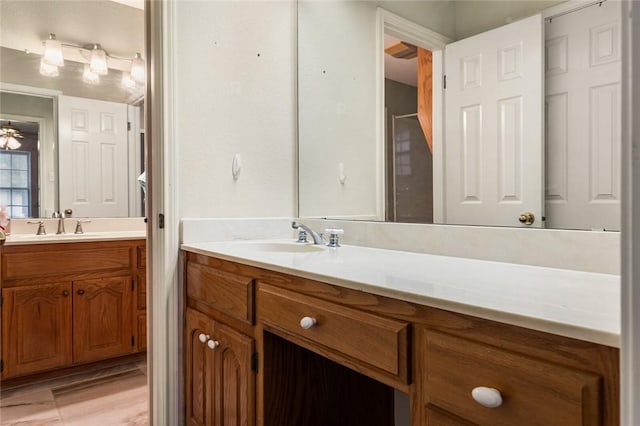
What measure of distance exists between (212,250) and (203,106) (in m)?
0.63

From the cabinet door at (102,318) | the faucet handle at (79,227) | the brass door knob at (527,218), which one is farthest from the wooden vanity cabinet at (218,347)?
the faucet handle at (79,227)

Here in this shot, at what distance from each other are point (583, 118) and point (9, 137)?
305cm

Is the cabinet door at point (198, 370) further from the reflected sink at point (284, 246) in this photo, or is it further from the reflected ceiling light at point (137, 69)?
the reflected ceiling light at point (137, 69)

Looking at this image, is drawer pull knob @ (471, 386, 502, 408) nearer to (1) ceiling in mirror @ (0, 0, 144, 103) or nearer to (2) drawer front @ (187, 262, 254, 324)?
(2) drawer front @ (187, 262, 254, 324)

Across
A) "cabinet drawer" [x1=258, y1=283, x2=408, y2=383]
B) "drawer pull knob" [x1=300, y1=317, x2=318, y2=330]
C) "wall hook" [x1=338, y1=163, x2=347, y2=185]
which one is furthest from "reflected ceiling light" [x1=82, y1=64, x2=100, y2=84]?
"drawer pull knob" [x1=300, y1=317, x2=318, y2=330]

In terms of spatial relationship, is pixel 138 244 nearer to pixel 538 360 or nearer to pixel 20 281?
pixel 20 281

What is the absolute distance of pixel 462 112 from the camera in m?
1.33

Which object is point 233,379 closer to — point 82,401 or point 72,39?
point 82,401

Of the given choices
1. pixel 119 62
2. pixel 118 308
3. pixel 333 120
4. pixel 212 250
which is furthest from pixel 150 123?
pixel 119 62

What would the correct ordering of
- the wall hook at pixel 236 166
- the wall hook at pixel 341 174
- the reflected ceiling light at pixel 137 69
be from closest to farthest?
the wall hook at pixel 236 166 < the wall hook at pixel 341 174 < the reflected ceiling light at pixel 137 69

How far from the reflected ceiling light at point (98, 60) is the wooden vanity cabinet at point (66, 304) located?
4.22 ft

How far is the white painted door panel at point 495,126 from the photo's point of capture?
1.15 meters

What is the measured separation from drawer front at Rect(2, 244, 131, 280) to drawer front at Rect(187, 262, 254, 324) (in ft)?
3.91

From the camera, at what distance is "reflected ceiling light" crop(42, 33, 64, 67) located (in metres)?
2.65
